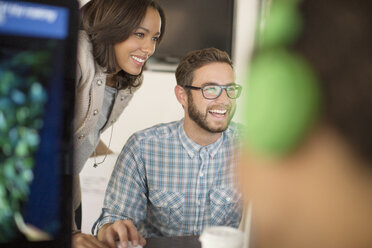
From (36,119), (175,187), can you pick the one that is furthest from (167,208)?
→ (36,119)

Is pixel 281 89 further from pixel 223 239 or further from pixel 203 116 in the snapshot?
pixel 203 116

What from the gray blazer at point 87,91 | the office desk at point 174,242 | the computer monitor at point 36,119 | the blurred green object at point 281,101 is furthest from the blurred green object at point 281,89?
the gray blazer at point 87,91

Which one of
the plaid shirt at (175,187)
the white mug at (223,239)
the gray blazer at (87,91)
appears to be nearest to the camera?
the white mug at (223,239)

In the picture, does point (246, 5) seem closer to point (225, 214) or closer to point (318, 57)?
point (225, 214)

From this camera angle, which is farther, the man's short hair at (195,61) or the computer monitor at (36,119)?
the man's short hair at (195,61)

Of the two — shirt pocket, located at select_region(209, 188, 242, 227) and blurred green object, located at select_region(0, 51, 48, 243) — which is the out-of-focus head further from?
shirt pocket, located at select_region(209, 188, 242, 227)

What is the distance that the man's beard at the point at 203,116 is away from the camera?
37.6 inches

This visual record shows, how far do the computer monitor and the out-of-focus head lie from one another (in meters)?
0.21

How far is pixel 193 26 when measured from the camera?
94cm

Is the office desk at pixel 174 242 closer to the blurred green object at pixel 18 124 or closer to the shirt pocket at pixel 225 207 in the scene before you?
the shirt pocket at pixel 225 207

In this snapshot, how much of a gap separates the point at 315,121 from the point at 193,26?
72 centimetres

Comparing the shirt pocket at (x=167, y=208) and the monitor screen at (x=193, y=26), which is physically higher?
the monitor screen at (x=193, y=26)

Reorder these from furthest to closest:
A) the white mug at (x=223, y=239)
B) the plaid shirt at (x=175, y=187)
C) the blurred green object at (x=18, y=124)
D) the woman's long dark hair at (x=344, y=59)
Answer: the plaid shirt at (x=175, y=187) → the white mug at (x=223, y=239) → the blurred green object at (x=18, y=124) → the woman's long dark hair at (x=344, y=59)

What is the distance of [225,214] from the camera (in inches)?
38.4
